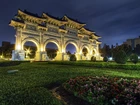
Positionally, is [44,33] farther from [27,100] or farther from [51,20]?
[27,100]

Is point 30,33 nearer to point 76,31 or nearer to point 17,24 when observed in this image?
point 17,24

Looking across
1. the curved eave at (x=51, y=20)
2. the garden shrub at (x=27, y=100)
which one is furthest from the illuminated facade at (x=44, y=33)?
the garden shrub at (x=27, y=100)

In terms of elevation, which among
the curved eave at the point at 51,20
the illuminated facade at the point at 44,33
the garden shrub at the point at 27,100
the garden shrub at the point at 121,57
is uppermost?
the curved eave at the point at 51,20

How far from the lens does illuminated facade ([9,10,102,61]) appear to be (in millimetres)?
24938

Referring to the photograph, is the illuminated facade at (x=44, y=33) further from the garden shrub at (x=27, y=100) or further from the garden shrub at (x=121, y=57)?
the garden shrub at (x=27, y=100)

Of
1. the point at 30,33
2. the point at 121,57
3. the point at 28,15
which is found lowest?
the point at 121,57

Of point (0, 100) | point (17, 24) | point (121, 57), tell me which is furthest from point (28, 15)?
point (0, 100)

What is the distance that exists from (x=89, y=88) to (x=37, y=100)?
185 cm

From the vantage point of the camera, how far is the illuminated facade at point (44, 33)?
24938 millimetres

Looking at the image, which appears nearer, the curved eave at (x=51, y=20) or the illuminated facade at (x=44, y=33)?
the illuminated facade at (x=44, y=33)

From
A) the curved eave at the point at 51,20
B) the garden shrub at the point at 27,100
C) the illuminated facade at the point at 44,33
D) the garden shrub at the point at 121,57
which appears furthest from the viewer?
the curved eave at the point at 51,20

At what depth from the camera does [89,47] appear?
4247cm

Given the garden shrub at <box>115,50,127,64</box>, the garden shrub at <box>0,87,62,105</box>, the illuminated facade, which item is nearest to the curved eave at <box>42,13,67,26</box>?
the illuminated facade

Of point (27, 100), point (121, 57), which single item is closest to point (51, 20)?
point (121, 57)
